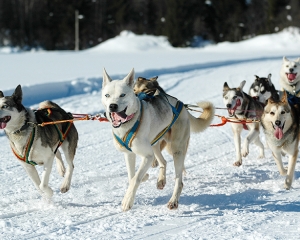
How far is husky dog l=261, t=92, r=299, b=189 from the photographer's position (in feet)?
14.2

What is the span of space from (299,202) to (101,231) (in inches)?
64.8

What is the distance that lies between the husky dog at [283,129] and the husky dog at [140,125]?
789 mm

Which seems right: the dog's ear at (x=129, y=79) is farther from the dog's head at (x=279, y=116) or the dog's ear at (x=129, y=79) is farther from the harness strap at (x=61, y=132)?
the dog's head at (x=279, y=116)

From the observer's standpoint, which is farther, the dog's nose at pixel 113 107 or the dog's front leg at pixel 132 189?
the dog's front leg at pixel 132 189

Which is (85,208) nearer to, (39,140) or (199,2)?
(39,140)

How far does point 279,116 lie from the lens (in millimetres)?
4297

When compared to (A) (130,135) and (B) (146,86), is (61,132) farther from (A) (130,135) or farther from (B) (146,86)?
(A) (130,135)

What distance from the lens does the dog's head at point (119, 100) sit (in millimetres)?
3324

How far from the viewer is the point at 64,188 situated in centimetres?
421

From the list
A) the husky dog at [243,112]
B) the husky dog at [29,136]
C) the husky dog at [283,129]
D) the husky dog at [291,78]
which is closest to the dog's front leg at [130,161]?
the husky dog at [29,136]

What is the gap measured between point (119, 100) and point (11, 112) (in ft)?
3.26

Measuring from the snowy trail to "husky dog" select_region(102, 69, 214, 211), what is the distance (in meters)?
0.22

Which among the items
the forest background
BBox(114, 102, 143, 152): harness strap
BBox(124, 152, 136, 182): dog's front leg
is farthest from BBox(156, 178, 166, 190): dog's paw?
the forest background

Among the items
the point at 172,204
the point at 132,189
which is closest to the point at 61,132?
the point at 132,189
